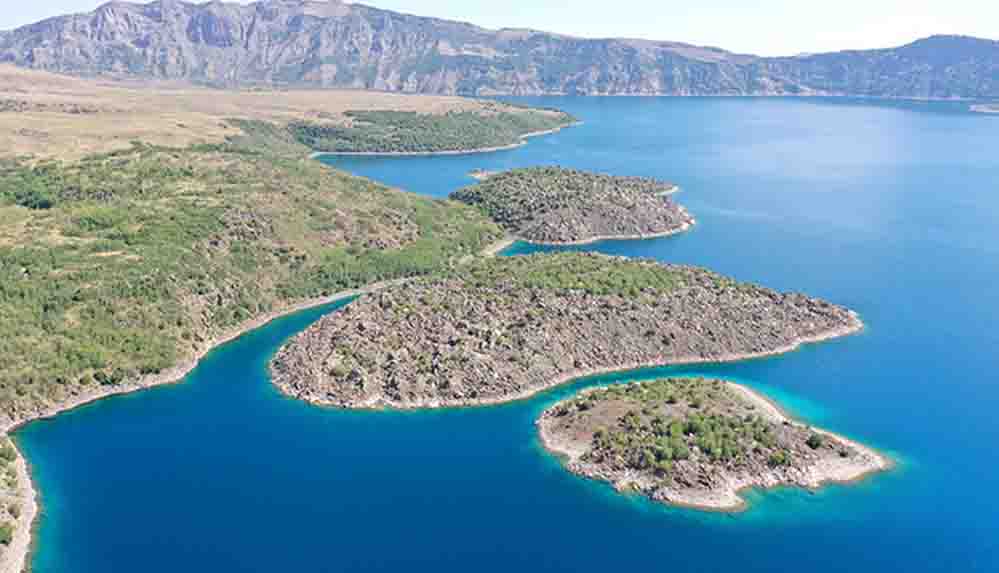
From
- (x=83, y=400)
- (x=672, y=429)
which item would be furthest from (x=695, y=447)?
(x=83, y=400)

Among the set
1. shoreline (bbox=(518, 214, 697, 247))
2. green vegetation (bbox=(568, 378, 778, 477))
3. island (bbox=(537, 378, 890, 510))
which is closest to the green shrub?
island (bbox=(537, 378, 890, 510))

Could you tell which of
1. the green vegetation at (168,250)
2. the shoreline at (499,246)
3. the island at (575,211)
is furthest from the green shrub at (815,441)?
the island at (575,211)

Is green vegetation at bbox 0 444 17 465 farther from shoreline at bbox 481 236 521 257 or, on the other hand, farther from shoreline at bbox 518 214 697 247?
shoreline at bbox 518 214 697 247

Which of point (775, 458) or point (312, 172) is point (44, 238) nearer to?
point (312, 172)

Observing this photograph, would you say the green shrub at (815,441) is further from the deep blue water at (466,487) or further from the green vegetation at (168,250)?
the green vegetation at (168,250)

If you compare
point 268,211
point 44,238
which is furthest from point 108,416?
point 268,211
